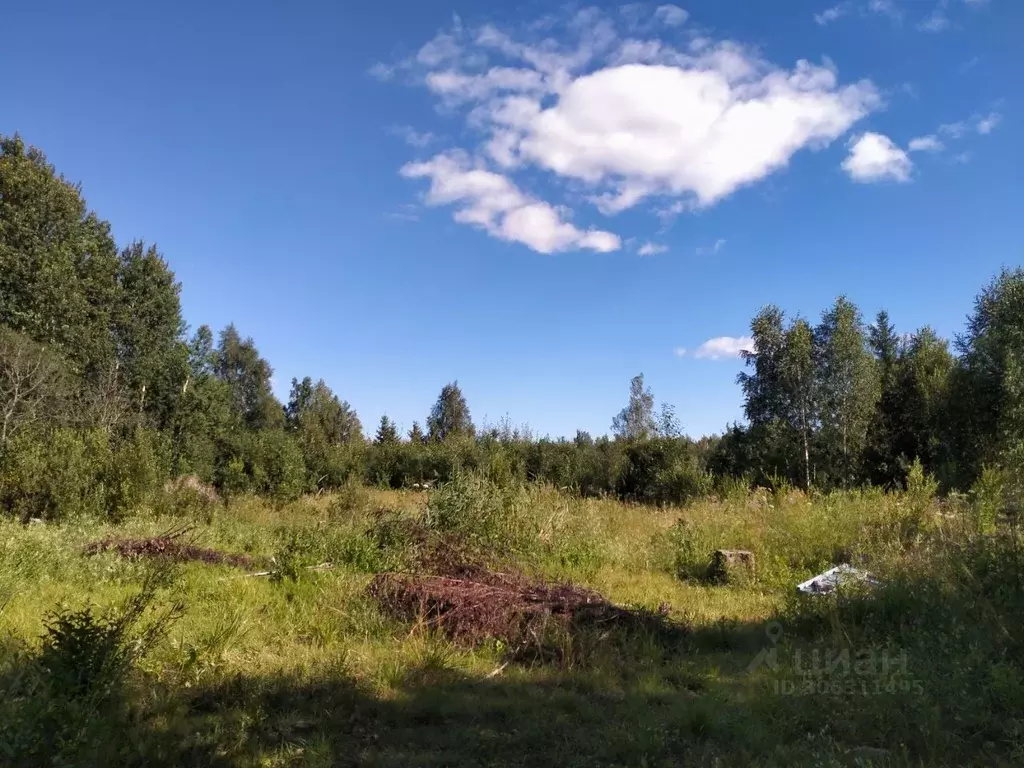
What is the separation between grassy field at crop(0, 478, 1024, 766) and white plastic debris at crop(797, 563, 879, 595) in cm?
24

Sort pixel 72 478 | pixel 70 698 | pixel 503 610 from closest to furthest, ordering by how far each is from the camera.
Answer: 1. pixel 70 698
2. pixel 503 610
3. pixel 72 478

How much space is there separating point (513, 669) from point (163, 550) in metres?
5.51

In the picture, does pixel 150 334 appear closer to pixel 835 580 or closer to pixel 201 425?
pixel 201 425

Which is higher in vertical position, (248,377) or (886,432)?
(248,377)

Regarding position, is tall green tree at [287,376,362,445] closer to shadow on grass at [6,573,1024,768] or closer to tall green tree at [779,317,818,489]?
tall green tree at [779,317,818,489]

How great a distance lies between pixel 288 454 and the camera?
21.2 meters

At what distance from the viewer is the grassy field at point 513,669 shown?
3.46m

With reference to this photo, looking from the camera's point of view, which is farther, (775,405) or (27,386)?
(775,405)

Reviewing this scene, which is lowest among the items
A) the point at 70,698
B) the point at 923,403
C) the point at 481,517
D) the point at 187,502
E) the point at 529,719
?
the point at 529,719

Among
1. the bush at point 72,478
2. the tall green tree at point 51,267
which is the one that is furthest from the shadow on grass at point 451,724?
the tall green tree at point 51,267

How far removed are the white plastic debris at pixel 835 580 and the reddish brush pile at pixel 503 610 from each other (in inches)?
67.0

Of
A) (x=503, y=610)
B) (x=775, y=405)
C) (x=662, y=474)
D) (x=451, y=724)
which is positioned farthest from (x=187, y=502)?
(x=775, y=405)

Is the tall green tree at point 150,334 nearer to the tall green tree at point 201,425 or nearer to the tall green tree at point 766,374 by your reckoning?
the tall green tree at point 201,425

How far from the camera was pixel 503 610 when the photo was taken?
5910 millimetres
